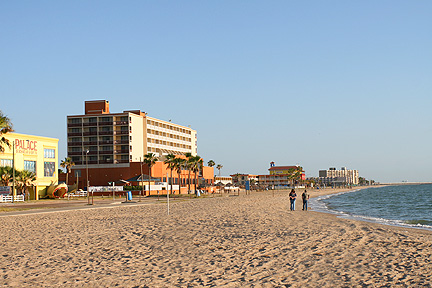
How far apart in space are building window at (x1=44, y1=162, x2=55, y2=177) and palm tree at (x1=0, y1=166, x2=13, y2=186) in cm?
899

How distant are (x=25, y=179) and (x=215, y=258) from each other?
5431 cm

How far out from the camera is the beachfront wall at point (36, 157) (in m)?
61.1

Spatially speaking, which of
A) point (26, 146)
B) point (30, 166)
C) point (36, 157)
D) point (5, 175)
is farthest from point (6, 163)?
point (36, 157)

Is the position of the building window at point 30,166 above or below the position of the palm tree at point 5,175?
above

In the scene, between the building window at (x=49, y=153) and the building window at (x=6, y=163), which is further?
the building window at (x=49, y=153)

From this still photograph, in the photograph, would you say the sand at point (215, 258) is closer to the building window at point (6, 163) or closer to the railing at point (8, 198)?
the railing at point (8, 198)

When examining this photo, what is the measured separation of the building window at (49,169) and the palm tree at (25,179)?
15.9 feet

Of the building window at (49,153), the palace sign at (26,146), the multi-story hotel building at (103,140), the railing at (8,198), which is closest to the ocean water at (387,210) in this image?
the railing at (8,198)

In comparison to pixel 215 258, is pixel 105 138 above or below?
above

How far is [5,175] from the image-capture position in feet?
189

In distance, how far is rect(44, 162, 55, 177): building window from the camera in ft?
222

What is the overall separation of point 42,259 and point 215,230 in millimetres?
8561

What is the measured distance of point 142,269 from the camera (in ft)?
37.0

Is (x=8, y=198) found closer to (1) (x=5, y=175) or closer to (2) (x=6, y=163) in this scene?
(1) (x=5, y=175)
